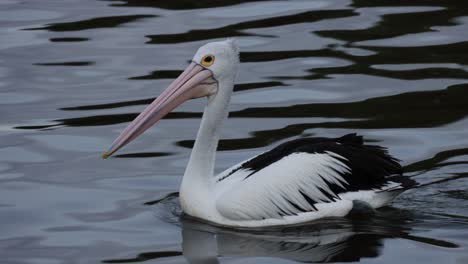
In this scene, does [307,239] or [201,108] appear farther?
[201,108]

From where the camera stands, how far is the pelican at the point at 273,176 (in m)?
7.25

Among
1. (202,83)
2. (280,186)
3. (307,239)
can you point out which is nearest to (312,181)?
(280,186)

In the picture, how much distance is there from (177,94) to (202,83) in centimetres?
18

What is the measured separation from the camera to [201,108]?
32.5 feet

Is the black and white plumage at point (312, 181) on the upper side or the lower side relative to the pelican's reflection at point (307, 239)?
upper

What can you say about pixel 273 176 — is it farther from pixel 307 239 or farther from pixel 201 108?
pixel 201 108

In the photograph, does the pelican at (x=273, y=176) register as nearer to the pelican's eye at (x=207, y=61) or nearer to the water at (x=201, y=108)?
the pelican's eye at (x=207, y=61)

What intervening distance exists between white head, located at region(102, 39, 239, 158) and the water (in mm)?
557

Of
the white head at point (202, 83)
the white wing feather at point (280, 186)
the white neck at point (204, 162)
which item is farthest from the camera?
the white head at point (202, 83)

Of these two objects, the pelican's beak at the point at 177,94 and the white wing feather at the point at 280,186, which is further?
the pelican's beak at the point at 177,94

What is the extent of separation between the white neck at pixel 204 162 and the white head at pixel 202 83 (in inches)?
0.5

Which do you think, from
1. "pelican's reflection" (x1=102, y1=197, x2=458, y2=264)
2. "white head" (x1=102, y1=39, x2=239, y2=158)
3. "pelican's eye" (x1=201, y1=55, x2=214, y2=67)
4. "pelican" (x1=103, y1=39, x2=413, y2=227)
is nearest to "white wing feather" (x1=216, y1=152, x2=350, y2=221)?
"pelican" (x1=103, y1=39, x2=413, y2=227)

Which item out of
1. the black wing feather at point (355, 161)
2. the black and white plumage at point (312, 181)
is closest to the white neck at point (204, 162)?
the black and white plumage at point (312, 181)

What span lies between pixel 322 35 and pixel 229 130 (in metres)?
2.85
